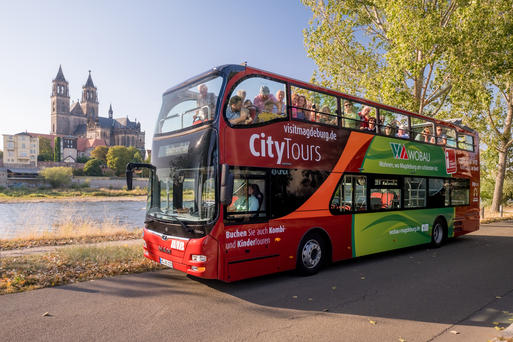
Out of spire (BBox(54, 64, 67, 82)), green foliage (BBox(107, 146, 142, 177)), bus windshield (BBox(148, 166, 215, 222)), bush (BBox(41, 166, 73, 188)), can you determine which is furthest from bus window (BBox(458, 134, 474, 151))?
spire (BBox(54, 64, 67, 82))

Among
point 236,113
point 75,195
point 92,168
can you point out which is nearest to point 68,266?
point 236,113

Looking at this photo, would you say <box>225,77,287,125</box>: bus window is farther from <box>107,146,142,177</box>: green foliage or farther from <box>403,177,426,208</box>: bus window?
<box>107,146,142,177</box>: green foliage

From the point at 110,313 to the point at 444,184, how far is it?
A: 10644 mm

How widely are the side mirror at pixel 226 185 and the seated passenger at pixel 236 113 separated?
1.00 m

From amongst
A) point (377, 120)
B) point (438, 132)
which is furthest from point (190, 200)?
point (438, 132)

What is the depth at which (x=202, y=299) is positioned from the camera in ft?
19.0

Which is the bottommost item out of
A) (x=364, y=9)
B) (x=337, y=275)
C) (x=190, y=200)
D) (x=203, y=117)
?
(x=337, y=275)

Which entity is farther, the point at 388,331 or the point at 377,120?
the point at 377,120

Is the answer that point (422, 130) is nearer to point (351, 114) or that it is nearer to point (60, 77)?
point (351, 114)

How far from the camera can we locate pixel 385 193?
30.8 feet

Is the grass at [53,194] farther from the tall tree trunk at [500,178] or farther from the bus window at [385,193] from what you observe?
the bus window at [385,193]

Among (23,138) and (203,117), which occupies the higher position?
(23,138)

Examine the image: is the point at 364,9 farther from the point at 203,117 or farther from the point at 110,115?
the point at 110,115

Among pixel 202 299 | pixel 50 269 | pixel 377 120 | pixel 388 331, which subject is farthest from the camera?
pixel 377 120
